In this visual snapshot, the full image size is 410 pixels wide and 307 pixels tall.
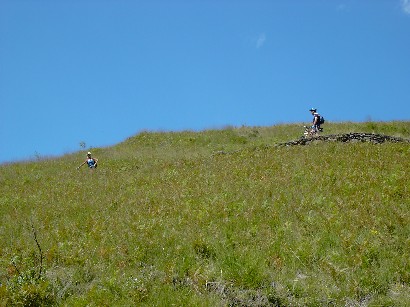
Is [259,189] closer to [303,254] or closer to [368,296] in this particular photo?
[303,254]

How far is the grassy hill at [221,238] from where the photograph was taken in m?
6.89

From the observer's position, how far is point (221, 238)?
8992 mm

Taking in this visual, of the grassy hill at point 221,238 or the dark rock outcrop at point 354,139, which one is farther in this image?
the dark rock outcrop at point 354,139

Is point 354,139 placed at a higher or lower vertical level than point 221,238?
higher

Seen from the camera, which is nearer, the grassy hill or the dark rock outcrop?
the grassy hill

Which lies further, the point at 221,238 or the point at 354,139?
the point at 354,139

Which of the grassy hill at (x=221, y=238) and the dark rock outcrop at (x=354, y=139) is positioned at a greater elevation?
the dark rock outcrop at (x=354, y=139)

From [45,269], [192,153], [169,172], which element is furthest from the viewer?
[192,153]

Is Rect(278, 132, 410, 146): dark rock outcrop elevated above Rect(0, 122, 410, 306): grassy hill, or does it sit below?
above

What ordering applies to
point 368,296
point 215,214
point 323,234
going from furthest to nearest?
point 215,214 → point 323,234 → point 368,296

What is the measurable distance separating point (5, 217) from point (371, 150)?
15241mm

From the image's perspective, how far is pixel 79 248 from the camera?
9078 mm

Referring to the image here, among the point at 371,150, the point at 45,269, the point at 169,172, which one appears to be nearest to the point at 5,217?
the point at 45,269

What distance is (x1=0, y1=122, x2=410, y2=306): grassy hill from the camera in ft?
22.6
